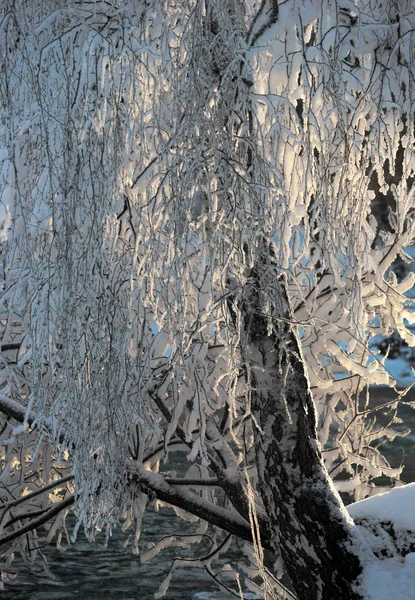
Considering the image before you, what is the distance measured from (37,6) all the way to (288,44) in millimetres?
1319

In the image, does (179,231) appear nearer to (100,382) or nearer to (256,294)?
(256,294)

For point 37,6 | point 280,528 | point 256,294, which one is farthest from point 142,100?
point 280,528

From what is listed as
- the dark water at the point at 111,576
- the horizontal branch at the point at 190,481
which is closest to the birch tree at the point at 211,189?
the horizontal branch at the point at 190,481

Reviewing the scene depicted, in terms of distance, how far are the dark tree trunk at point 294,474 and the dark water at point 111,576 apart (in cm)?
367

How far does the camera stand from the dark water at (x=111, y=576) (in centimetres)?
765

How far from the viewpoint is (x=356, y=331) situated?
157 inches

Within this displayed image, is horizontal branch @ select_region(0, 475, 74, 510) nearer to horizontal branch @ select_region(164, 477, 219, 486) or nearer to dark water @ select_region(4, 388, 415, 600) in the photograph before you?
horizontal branch @ select_region(164, 477, 219, 486)

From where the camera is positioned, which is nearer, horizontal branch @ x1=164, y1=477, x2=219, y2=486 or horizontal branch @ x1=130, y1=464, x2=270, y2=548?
horizontal branch @ x1=130, y1=464, x2=270, y2=548

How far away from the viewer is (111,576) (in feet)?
26.7

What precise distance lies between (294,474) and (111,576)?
453cm

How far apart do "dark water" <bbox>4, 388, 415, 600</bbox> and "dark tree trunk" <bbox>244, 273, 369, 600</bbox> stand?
3.67 m

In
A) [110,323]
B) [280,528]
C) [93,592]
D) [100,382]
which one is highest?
[110,323]

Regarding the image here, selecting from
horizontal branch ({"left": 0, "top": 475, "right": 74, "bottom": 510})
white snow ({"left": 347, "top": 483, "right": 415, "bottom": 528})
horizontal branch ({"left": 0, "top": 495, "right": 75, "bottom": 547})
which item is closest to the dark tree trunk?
white snow ({"left": 347, "top": 483, "right": 415, "bottom": 528})

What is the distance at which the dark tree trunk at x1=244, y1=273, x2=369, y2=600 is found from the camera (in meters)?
4.02
